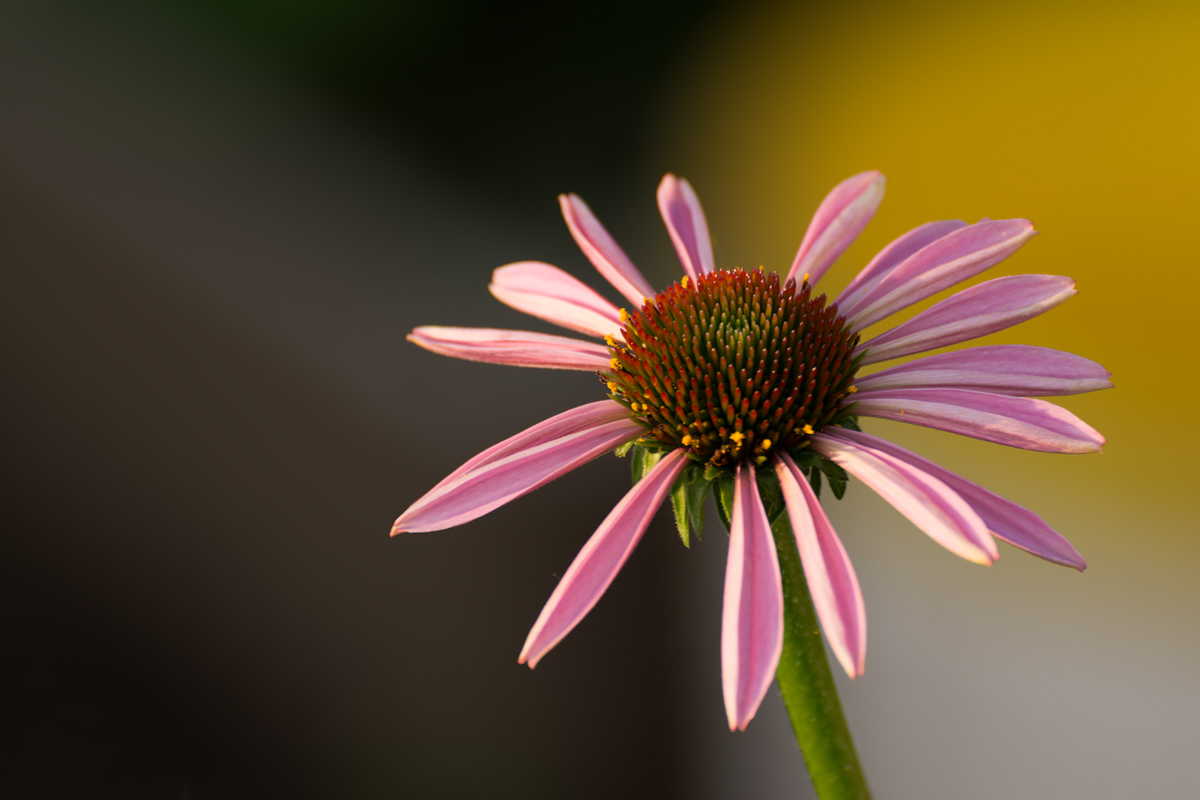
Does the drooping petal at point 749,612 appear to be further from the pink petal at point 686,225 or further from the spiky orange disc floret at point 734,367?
the pink petal at point 686,225

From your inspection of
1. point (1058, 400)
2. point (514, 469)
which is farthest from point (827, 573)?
point (1058, 400)

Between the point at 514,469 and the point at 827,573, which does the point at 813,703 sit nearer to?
the point at 827,573

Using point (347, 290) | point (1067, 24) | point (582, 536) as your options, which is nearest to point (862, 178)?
point (1067, 24)

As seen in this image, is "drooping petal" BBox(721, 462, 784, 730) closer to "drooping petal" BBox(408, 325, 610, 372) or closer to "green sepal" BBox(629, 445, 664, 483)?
"green sepal" BBox(629, 445, 664, 483)

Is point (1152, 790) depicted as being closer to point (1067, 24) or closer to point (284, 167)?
point (1067, 24)

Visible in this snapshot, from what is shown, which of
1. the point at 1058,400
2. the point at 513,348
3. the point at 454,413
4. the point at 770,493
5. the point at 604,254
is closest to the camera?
the point at 770,493


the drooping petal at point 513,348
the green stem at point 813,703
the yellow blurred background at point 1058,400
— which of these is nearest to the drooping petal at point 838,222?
the drooping petal at point 513,348

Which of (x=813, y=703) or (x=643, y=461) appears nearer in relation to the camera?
(x=813, y=703)
